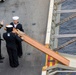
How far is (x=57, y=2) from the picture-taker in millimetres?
14031

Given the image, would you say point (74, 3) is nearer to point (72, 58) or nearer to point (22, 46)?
point (22, 46)

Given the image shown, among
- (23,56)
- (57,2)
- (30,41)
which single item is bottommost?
(23,56)

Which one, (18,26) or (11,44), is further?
(18,26)

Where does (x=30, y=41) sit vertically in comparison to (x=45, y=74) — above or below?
above

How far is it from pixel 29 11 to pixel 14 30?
3883 millimetres

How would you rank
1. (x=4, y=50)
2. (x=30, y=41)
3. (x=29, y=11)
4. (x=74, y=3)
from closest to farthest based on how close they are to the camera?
(x=30, y=41), (x=4, y=50), (x=29, y=11), (x=74, y=3)

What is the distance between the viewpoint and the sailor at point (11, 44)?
11.5 meters

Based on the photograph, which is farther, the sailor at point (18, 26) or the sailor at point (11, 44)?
the sailor at point (18, 26)

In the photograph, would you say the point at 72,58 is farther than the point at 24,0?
No

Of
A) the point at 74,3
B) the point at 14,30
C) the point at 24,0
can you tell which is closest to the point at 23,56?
the point at 14,30

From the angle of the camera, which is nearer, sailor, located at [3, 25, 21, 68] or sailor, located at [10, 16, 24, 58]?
sailor, located at [3, 25, 21, 68]

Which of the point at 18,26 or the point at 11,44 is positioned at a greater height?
the point at 18,26

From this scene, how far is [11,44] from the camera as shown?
1182cm

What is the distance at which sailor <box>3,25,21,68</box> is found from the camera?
11.5m
